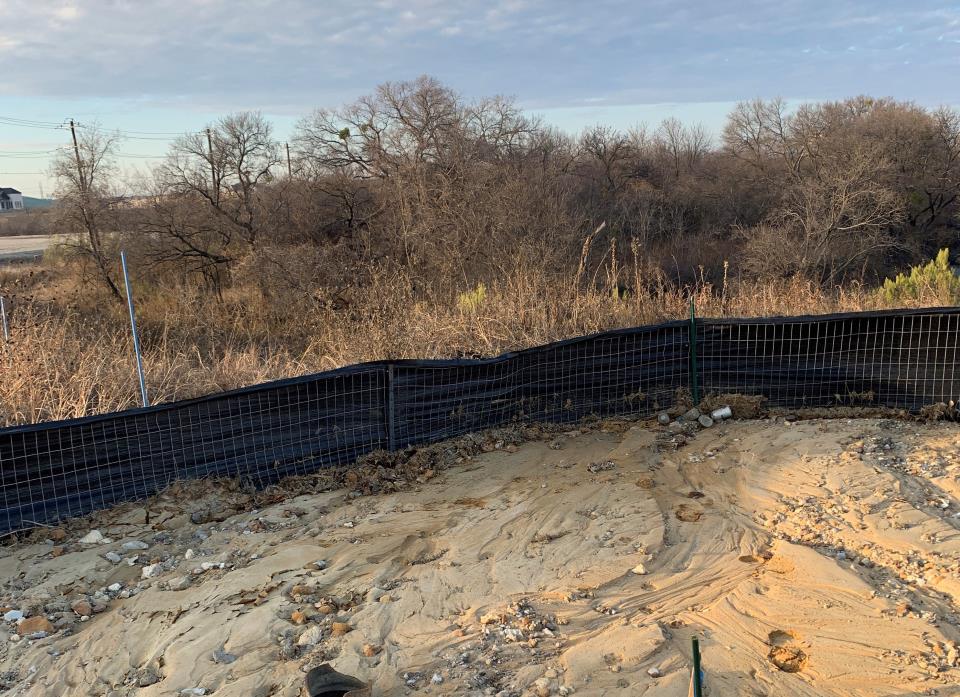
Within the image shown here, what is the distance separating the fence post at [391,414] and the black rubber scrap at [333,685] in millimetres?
3091

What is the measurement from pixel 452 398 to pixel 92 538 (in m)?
3.07

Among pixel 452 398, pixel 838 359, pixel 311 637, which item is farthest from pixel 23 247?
pixel 838 359

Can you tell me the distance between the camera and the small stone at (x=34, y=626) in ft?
12.7

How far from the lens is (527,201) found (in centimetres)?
2109

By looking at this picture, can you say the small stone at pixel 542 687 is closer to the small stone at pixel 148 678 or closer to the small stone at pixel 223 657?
the small stone at pixel 223 657

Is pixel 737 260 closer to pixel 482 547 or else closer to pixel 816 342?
pixel 816 342

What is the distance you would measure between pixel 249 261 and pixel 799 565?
1903 centimetres

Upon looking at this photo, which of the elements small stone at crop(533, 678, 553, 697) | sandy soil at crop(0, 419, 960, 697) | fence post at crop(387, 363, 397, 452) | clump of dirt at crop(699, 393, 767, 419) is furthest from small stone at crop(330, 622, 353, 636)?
clump of dirt at crop(699, 393, 767, 419)

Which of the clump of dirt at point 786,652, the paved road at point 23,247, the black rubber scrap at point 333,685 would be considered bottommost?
the clump of dirt at point 786,652

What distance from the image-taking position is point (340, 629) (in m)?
3.58

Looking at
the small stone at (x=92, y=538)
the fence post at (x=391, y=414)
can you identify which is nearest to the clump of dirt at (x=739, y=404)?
the fence post at (x=391, y=414)

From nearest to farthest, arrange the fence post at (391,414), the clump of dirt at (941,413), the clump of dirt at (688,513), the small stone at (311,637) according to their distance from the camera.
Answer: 1. the small stone at (311,637)
2. the clump of dirt at (688,513)
3. the fence post at (391,414)
4. the clump of dirt at (941,413)

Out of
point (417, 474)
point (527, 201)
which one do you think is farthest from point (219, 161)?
point (417, 474)

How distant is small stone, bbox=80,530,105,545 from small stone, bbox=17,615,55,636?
99 cm
